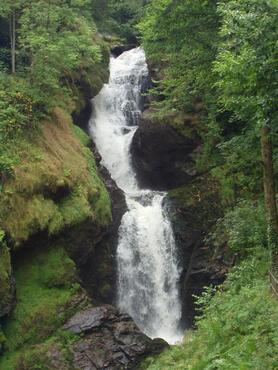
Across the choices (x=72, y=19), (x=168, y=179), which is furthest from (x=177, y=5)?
(x=168, y=179)

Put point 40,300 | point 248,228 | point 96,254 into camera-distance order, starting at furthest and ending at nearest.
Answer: point 96,254, point 40,300, point 248,228

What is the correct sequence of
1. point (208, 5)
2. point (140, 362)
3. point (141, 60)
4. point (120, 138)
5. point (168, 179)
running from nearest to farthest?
point (140, 362), point (208, 5), point (168, 179), point (120, 138), point (141, 60)

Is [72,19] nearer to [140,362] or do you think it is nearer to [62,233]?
[62,233]

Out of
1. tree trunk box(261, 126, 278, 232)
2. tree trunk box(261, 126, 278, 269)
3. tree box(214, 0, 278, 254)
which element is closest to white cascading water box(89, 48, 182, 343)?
tree trunk box(261, 126, 278, 269)

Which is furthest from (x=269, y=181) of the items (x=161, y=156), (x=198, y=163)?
(x=161, y=156)

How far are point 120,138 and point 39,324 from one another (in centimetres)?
1479

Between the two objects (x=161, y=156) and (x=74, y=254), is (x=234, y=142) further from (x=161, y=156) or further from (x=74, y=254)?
(x=161, y=156)

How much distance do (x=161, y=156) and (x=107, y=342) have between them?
11.9m

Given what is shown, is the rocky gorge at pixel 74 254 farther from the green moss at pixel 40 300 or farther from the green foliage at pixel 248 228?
the green foliage at pixel 248 228

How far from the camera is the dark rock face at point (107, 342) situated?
49.4 feet

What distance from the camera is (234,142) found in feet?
46.5

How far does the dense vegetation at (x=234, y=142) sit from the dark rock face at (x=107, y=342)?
2.64 ft

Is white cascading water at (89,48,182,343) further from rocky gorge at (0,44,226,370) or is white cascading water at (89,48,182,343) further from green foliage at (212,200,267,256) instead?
green foliage at (212,200,267,256)

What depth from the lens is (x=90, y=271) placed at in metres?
19.7
